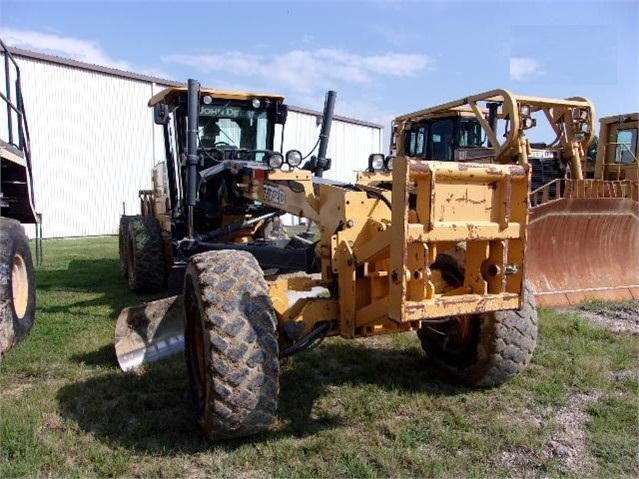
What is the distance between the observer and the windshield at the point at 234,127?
7.27 m

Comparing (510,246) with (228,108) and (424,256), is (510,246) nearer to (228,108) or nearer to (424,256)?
(424,256)

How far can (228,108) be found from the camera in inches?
292

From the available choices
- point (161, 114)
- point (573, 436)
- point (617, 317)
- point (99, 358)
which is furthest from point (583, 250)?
point (99, 358)

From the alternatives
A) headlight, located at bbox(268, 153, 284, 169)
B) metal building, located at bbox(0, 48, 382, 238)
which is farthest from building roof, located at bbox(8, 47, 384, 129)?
headlight, located at bbox(268, 153, 284, 169)

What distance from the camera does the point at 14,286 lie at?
17.1 ft

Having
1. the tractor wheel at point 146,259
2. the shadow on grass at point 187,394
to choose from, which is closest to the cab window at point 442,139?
the tractor wheel at point 146,259

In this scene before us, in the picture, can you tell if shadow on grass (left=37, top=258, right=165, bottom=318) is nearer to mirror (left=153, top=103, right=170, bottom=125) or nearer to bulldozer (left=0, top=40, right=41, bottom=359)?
bulldozer (left=0, top=40, right=41, bottom=359)

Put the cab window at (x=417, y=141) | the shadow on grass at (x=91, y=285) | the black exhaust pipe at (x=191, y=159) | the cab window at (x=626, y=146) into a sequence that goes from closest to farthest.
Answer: the black exhaust pipe at (x=191, y=159), the shadow on grass at (x=91, y=285), the cab window at (x=417, y=141), the cab window at (x=626, y=146)

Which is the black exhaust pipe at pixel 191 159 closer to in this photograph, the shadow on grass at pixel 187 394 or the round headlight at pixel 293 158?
the round headlight at pixel 293 158

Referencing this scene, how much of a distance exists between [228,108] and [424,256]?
15.7 feet

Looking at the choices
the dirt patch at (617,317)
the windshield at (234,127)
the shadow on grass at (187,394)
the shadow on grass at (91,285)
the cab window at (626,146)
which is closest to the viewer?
the shadow on grass at (187,394)

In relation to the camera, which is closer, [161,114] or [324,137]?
[161,114]

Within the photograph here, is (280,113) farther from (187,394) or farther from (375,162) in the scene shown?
A: (187,394)

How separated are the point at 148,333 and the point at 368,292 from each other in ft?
6.99
